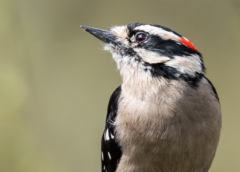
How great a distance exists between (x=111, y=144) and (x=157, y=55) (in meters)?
0.71

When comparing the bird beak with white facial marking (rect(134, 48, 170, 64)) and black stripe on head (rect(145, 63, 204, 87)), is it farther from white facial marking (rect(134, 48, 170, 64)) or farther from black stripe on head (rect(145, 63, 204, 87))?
black stripe on head (rect(145, 63, 204, 87))

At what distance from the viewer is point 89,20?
3734 millimetres

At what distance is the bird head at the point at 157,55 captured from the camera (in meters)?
2.11

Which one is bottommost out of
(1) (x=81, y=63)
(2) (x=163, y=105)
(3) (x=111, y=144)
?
(3) (x=111, y=144)

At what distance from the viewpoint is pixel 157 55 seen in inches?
84.3

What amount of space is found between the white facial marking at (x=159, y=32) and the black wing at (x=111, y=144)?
1.59 ft

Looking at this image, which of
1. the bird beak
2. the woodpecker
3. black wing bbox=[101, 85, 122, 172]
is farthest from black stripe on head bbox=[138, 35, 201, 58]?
black wing bbox=[101, 85, 122, 172]

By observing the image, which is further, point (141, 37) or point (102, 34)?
point (102, 34)

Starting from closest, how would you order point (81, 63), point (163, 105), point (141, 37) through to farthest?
point (163, 105) < point (141, 37) < point (81, 63)

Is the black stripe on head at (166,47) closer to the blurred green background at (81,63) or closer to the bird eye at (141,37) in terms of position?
the bird eye at (141,37)

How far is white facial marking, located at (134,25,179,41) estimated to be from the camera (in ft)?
7.11

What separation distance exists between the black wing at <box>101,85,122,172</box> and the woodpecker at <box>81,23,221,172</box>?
0.08m

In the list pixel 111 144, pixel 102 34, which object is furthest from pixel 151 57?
pixel 111 144

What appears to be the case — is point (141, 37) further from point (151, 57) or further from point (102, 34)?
point (102, 34)
